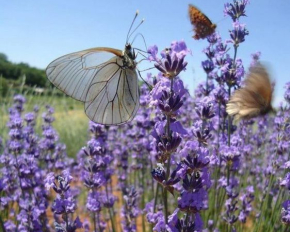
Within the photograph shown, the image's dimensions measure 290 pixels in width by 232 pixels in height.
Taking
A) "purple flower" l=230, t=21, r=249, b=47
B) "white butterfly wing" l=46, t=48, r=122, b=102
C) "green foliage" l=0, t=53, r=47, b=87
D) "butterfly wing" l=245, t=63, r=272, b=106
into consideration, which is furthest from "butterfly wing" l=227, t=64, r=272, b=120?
"green foliage" l=0, t=53, r=47, b=87

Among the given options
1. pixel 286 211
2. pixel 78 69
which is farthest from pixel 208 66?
pixel 286 211

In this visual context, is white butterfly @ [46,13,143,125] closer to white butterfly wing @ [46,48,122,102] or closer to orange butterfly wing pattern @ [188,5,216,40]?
white butterfly wing @ [46,48,122,102]

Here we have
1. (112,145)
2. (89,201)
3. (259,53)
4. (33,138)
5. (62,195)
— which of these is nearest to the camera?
(62,195)

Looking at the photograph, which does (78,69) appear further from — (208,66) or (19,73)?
(19,73)

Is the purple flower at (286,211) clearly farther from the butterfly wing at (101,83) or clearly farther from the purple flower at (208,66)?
the purple flower at (208,66)

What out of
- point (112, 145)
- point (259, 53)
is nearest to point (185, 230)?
point (259, 53)

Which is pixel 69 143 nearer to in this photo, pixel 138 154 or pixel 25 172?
pixel 138 154

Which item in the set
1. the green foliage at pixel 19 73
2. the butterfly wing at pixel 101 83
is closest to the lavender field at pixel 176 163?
the butterfly wing at pixel 101 83
